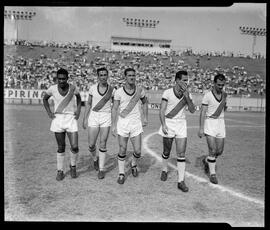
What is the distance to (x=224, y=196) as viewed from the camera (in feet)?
19.6

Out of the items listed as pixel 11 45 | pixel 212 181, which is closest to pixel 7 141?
pixel 212 181

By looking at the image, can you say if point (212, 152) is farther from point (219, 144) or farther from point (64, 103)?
point (64, 103)

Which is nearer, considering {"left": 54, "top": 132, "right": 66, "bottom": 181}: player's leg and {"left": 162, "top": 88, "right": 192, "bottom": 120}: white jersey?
{"left": 162, "top": 88, "right": 192, "bottom": 120}: white jersey

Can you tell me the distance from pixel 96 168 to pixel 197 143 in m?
5.73

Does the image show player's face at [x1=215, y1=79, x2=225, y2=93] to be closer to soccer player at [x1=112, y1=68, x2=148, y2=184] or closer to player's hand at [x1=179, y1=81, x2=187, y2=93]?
player's hand at [x1=179, y1=81, x2=187, y2=93]

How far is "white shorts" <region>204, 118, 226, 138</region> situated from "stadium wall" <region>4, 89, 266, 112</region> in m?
24.6

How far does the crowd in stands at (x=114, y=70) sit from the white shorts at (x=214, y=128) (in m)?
28.0

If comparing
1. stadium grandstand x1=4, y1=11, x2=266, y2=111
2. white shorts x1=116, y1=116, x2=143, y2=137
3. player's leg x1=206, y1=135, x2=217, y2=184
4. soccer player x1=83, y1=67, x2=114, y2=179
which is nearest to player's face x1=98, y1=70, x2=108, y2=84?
soccer player x1=83, y1=67, x2=114, y2=179

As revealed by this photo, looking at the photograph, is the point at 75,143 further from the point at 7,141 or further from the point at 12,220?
the point at 7,141

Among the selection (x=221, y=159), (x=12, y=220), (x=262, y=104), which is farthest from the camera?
(x=262, y=104)

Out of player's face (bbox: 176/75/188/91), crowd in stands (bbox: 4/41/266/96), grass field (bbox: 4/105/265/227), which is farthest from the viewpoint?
crowd in stands (bbox: 4/41/266/96)

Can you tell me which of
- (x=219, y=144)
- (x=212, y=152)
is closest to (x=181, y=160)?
(x=212, y=152)

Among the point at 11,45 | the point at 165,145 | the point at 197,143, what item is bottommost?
the point at 197,143

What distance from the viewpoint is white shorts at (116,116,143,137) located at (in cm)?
671
